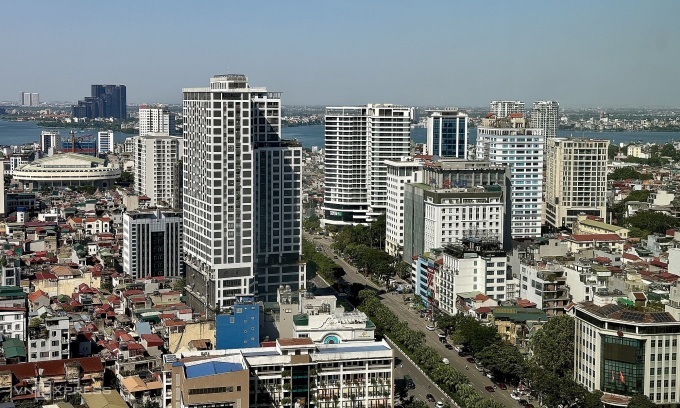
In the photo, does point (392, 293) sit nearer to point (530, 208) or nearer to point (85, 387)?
point (530, 208)

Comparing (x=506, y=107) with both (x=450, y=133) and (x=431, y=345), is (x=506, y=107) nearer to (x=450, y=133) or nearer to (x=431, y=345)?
(x=450, y=133)

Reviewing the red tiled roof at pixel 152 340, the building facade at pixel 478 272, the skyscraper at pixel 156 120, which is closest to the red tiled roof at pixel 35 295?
the red tiled roof at pixel 152 340

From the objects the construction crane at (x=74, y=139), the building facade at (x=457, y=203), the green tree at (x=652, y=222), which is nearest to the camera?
the building facade at (x=457, y=203)

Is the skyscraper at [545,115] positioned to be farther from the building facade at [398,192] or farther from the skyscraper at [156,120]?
the building facade at [398,192]

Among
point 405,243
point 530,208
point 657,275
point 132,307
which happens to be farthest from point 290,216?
point 530,208

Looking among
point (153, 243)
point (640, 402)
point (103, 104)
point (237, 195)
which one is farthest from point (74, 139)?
point (640, 402)

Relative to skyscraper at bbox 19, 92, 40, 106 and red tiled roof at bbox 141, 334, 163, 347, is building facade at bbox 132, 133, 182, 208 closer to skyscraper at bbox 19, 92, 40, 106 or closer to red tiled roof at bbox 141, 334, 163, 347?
red tiled roof at bbox 141, 334, 163, 347
